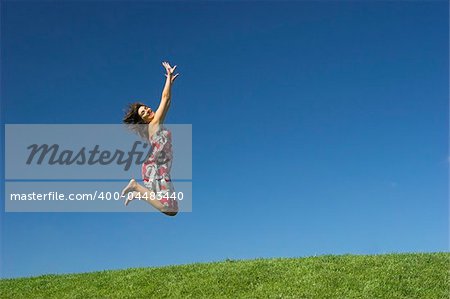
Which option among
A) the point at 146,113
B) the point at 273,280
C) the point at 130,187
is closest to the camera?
the point at 146,113

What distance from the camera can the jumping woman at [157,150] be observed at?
341 inches

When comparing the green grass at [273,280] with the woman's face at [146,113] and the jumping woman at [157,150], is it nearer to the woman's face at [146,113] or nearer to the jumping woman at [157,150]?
the jumping woman at [157,150]

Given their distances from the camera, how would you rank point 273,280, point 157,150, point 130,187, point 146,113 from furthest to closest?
point 273,280, point 130,187, point 146,113, point 157,150

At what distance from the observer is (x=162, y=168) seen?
8766 millimetres

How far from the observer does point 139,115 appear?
902 cm

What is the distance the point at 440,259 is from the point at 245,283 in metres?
7.05

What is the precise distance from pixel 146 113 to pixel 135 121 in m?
0.25

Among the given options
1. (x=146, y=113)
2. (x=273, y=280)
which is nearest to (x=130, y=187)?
(x=146, y=113)

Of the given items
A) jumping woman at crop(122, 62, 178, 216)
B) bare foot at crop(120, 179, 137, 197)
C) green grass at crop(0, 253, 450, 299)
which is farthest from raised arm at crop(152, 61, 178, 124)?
green grass at crop(0, 253, 450, 299)

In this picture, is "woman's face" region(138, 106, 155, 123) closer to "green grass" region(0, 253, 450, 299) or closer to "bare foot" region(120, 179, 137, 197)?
"bare foot" region(120, 179, 137, 197)

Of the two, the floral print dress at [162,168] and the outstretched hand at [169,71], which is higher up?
the outstretched hand at [169,71]

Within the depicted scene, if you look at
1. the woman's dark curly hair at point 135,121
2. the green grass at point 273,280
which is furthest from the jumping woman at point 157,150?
the green grass at point 273,280

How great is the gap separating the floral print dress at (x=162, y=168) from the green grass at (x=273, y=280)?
974cm

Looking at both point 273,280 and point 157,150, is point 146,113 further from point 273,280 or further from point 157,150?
point 273,280
